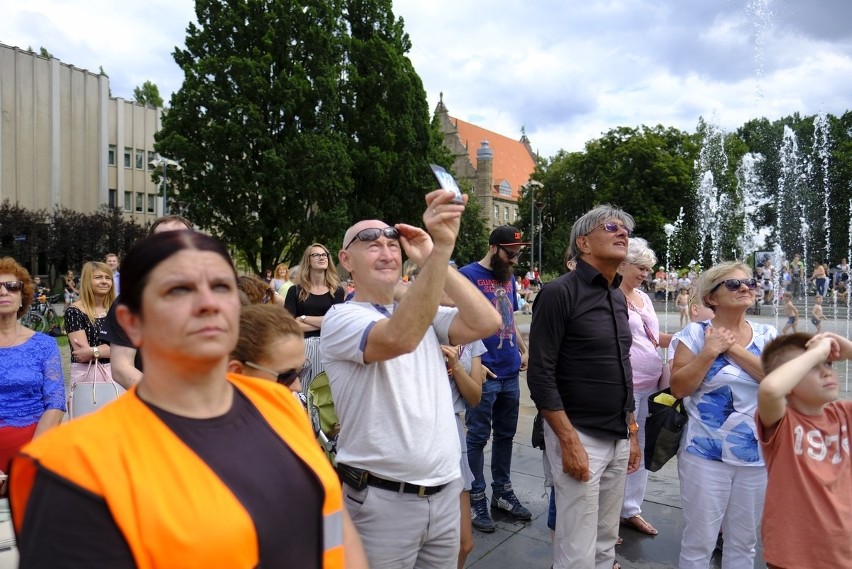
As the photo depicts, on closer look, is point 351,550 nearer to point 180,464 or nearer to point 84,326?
point 180,464

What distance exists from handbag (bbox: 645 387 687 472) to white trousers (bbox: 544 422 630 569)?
331 millimetres

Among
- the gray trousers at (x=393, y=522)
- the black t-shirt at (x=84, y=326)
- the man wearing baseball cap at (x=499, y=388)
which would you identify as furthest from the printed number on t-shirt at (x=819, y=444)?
the black t-shirt at (x=84, y=326)

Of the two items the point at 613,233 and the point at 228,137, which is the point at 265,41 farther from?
the point at 613,233

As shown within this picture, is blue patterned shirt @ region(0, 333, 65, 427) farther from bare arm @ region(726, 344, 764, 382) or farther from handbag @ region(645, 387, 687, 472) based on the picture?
bare arm @ region(726, 344, 764, 382)

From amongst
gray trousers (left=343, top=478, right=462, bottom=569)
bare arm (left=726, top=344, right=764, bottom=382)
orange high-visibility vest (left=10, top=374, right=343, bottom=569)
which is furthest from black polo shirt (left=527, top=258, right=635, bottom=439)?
orange high-visibility vest (left=10, top=374, right=343, bottom=569)

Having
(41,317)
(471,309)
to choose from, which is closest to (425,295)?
(471,309)

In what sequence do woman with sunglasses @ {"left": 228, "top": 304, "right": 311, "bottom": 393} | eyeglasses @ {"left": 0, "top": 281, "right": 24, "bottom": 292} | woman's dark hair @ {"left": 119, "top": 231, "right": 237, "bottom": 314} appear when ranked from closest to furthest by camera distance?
woman's dark hair @ {"left": 119, "top": 231, "right": 237, "bottom": 314}, woman with sunglasses @ {"left": 228, "top": 304, "right": 311, "bottom": 393}, eyeglasses @ {"left": 0, "top": 281, "right": 24, "bottom": 292}

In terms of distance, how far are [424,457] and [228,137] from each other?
27756 millimetres

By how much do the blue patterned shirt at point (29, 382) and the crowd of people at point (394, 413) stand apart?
1 cm

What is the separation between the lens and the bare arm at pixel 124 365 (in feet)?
10.6

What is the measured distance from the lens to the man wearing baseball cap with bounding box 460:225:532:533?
4.99 meters

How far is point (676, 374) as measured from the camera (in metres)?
3.60

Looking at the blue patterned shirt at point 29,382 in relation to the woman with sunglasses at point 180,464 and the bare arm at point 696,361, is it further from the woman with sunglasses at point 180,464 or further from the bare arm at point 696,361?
the bare arm at point 696,361

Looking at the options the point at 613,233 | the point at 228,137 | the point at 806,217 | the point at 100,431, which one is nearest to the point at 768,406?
the point at 613,233
